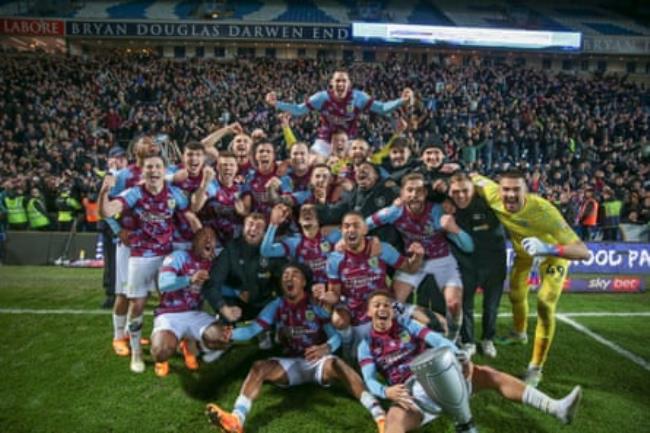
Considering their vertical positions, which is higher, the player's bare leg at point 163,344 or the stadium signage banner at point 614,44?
the stadium signage banner at point 614,44

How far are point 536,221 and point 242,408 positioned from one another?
3286 millimetres

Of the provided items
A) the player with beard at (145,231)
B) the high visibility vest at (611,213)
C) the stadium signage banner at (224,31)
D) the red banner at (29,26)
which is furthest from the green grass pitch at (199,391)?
the red banner at (29,26)

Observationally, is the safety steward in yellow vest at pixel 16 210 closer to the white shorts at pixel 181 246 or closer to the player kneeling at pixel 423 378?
the white shorts at pixel 181 246

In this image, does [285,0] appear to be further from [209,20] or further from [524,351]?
[524,351]

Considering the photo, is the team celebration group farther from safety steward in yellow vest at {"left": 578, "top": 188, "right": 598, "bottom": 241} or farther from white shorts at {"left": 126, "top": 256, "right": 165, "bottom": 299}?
safety steward in yellow vest at {"left": 578, "top": 188, "right": 598, "bottom": 241}

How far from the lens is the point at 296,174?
19.9 feet

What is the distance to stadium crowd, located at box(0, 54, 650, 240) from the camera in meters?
12.8

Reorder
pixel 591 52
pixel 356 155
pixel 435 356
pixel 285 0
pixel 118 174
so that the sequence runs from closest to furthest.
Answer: pixel 435 356 < pixel 118 174 < pixel 356 155 < pixel 591 52 < pixel 285 0

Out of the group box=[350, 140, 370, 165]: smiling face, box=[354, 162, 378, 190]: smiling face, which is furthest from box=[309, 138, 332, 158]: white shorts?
box=[354, 162, 378, 190]: smiling face

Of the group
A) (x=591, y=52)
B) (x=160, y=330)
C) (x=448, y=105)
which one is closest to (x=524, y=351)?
(x=160, y=330)

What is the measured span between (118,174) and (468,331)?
14.2ft

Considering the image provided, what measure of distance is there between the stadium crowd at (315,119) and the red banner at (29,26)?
2.99 m

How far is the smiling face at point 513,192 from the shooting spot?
191 inches

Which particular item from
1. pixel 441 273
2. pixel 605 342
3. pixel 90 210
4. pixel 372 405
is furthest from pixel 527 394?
pixel 90 210
